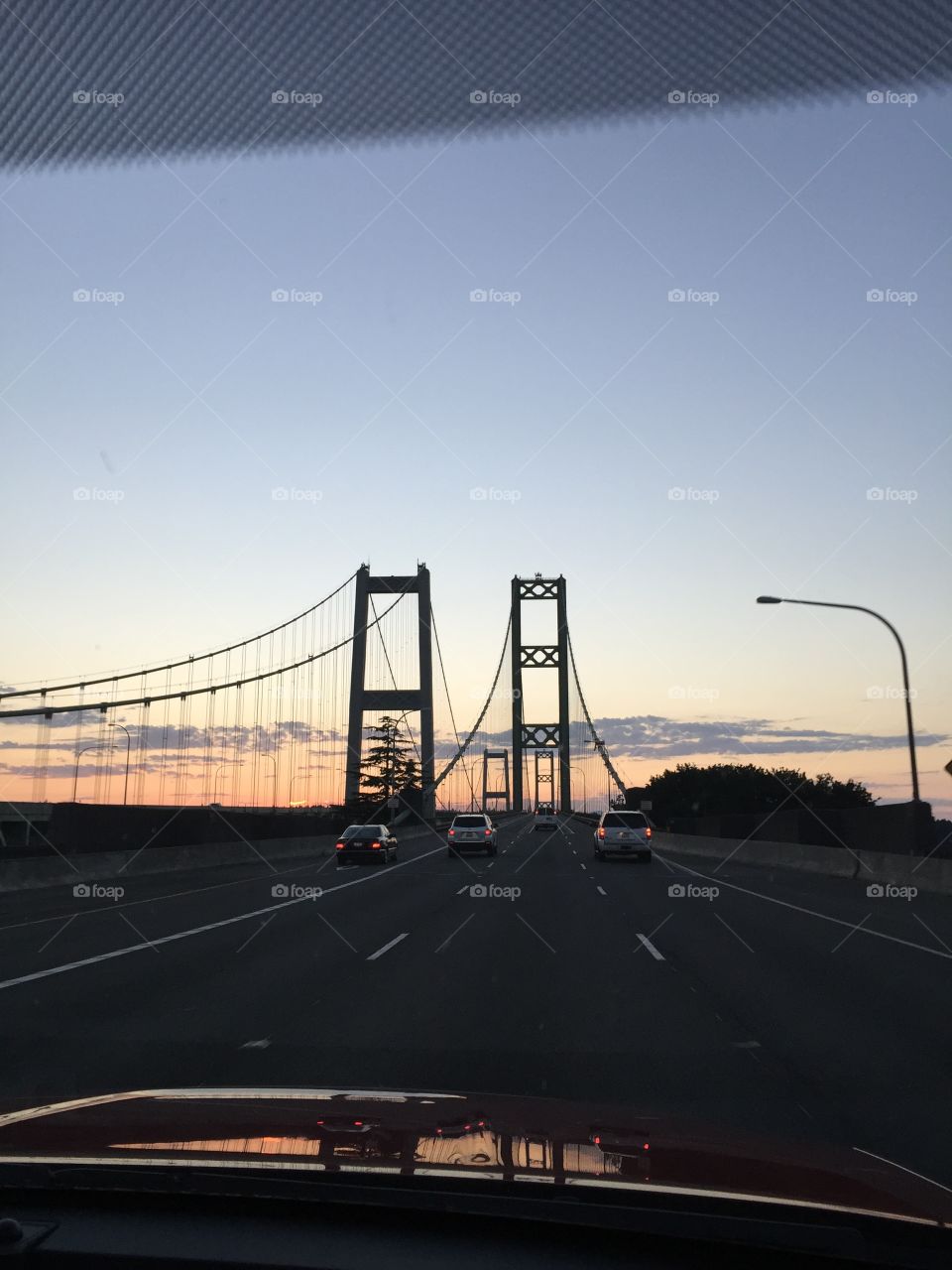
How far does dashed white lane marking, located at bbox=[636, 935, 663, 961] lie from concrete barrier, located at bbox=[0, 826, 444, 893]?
1405 cm

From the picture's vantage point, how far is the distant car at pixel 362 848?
36.7 m

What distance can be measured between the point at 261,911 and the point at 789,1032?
39.1 ft

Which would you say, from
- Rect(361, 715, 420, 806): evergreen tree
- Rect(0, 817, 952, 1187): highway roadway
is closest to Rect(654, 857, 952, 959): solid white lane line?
Rect(0, 817, 952, 1187): highway roadway

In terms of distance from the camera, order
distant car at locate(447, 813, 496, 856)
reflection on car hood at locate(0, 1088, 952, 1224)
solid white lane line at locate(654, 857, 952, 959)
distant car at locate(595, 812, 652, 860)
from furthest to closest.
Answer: distant car at locate(447, 813, 496, 856) → distant car at locate(595, 812, 652, 860) → solid white lane line at locate(654, 857, 952, 959) → reflection on car hood at locate(0, 1088, 952, 1224)

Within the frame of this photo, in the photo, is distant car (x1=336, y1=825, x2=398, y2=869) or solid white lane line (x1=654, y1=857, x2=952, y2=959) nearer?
solid white lane line (x1=654, y1=857, x2=952, y2=959)

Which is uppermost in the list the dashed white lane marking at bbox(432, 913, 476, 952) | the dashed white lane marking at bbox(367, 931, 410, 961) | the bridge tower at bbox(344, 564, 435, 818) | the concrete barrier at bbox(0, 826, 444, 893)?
the bridge tower at bbox(344, 564, 435, 818)

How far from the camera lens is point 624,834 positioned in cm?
3825

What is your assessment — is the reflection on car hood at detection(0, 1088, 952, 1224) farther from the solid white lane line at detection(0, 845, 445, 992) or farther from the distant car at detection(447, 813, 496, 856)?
the distant car at detection(447, 813, 496, 856)

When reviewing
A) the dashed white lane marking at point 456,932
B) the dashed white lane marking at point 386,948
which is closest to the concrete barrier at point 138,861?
the dashed white lane marking at point 456,932

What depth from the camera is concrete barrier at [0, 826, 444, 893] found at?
23.5m

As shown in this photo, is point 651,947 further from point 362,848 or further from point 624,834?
point 624,834

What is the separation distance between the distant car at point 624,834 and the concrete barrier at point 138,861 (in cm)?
1096

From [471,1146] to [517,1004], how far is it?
6.71 m

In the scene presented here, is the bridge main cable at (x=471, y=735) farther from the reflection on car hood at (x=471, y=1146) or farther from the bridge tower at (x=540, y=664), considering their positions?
the reflection on car hood at (x=471, y=1146)
